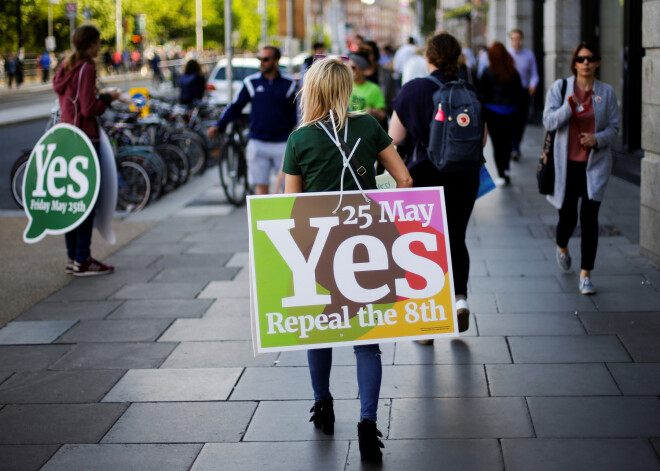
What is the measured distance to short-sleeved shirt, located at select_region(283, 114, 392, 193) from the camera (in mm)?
4133

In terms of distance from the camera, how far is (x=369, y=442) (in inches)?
157

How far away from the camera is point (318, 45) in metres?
19.1

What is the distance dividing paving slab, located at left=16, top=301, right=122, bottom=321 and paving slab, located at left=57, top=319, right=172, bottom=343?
0.21 m

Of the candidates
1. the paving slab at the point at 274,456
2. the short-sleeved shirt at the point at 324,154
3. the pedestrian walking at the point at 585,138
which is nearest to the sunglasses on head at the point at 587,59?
the pedestrian walking at the point at 585,138

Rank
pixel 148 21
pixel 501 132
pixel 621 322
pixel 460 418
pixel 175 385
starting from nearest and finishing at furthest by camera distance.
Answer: pixel 460 418
pixel 175 385
pixel 621 322
pixel 501 132
pixel 148 21

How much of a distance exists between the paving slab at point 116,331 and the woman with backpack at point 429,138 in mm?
1725

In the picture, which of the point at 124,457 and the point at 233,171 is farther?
the point at 233,171

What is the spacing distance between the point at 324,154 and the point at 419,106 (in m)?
1.71

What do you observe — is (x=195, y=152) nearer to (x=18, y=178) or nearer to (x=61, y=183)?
(x=18, y=178)

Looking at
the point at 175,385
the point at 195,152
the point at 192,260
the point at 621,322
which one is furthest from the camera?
the point at 195,152

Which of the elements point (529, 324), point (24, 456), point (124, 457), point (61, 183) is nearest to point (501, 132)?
point (61, 183)

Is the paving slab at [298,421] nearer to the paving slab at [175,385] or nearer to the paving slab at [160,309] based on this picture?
the paving slab at [175,385]

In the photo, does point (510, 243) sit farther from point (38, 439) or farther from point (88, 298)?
point (38, 439)

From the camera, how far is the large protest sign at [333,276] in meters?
4.07
